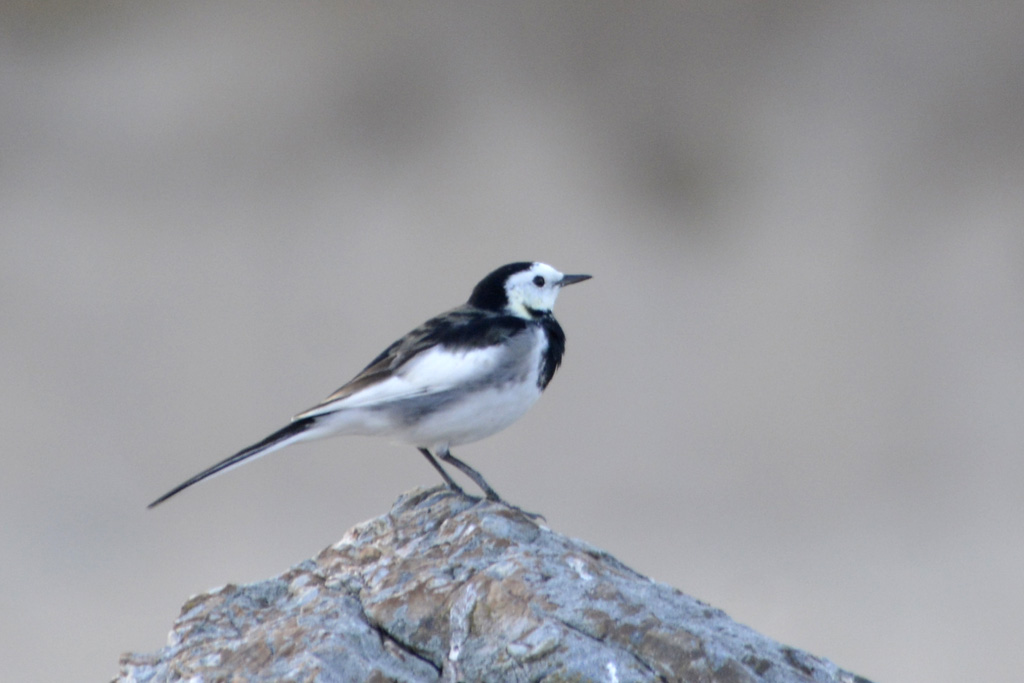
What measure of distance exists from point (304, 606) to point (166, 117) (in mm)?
7107

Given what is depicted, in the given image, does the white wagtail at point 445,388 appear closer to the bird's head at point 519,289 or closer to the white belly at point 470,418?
the white belly at point 470,418

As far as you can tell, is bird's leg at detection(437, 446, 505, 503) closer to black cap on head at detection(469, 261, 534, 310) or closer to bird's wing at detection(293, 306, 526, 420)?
bird's wing at detection(293, 306, 526, 420)

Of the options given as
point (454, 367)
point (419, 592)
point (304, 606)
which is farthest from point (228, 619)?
point (454, 367)

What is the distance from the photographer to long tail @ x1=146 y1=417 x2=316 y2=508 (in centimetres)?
250

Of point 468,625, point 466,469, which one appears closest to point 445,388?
point 466,469

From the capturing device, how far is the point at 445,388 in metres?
2.77

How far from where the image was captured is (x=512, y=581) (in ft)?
6.86

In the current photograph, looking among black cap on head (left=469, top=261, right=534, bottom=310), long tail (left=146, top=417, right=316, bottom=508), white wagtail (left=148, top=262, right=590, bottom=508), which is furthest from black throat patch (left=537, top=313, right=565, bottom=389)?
long tail (left=146, top=417, right=316, bottom=508)

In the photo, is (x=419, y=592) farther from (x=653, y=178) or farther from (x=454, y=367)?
(x=653, y=178)

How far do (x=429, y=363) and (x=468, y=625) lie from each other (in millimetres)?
897

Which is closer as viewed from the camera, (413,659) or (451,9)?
(413,659)

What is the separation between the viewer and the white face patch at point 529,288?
3139 millimetres

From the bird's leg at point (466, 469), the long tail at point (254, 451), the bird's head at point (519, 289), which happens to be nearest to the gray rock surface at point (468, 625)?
the long tail at point (254, 451)

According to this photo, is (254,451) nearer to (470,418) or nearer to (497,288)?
(470,418)
